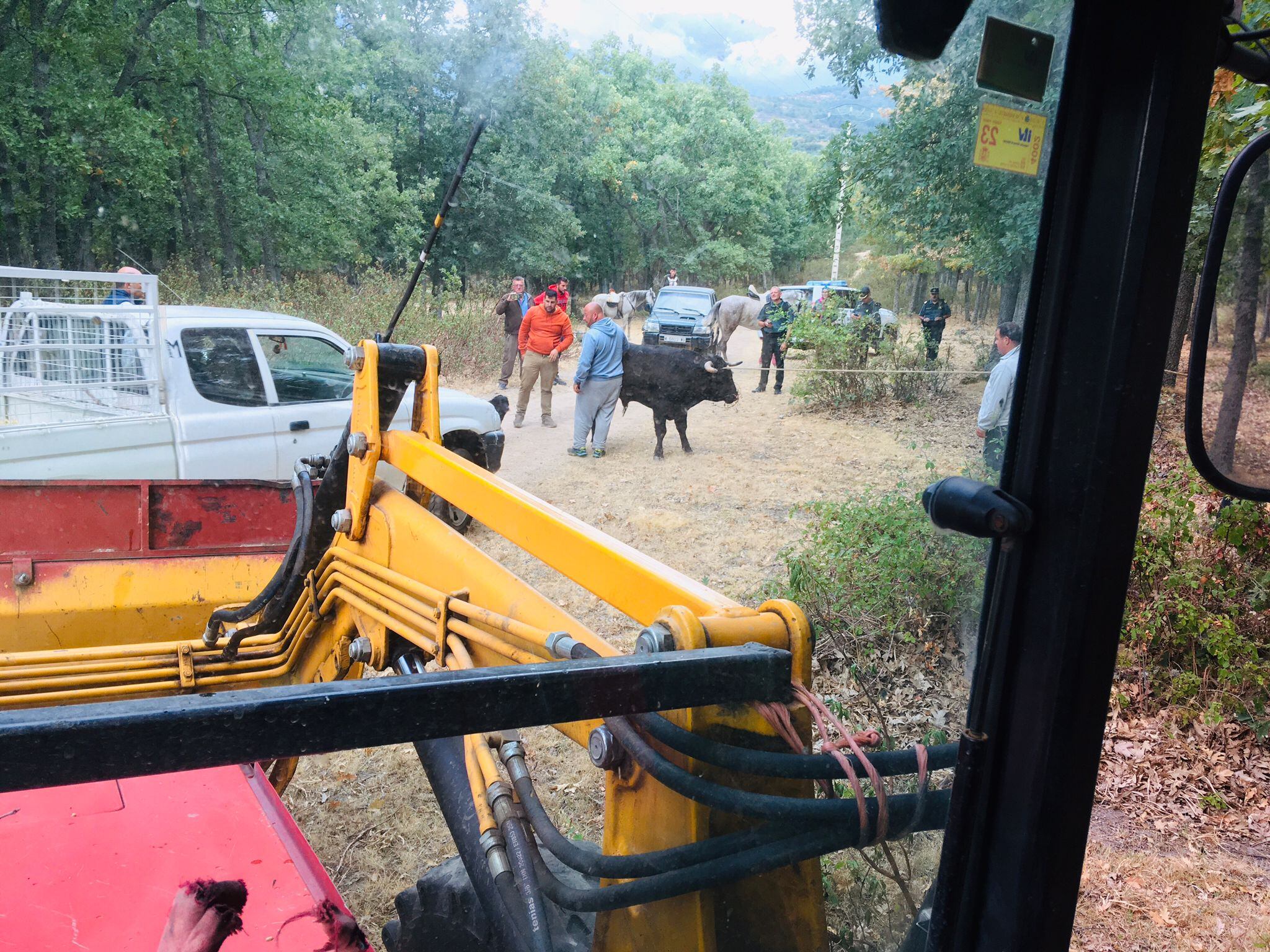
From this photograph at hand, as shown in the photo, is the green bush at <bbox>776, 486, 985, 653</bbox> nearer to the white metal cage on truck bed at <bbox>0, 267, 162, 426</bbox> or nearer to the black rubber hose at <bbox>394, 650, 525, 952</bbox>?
the black rubber hose at <bbox>394, 650, 525, 952</bbox>

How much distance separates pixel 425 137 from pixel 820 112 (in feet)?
5.67

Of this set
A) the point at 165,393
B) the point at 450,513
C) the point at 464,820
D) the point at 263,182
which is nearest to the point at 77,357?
the point at 165,393

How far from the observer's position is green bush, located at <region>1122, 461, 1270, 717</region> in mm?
3873

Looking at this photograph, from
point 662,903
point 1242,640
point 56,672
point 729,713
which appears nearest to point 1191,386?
point 729,713

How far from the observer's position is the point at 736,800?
1.02 meters

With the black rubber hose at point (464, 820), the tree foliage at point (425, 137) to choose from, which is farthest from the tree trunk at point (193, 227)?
the black rubber hose at point (464, 820)

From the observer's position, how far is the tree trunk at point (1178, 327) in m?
0.78

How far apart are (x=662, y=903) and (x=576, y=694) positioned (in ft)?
1.28

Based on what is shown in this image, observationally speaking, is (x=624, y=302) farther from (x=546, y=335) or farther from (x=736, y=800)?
(x=736, y=800)

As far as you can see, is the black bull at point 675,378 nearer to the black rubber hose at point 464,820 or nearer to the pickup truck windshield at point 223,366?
the pickup truck windshield at point 223,366

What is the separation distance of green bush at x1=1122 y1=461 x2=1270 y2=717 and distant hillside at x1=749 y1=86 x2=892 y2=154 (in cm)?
334

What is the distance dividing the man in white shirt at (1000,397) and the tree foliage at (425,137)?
0.59 metres

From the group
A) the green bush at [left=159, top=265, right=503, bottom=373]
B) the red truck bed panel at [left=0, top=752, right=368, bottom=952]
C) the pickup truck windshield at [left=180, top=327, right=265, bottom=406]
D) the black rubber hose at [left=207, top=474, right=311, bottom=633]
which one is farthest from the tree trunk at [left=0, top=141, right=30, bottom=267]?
the red truck bed panel at [left=0, top=752, right=368, bottom=952]

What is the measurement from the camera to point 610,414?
15.8 ft
